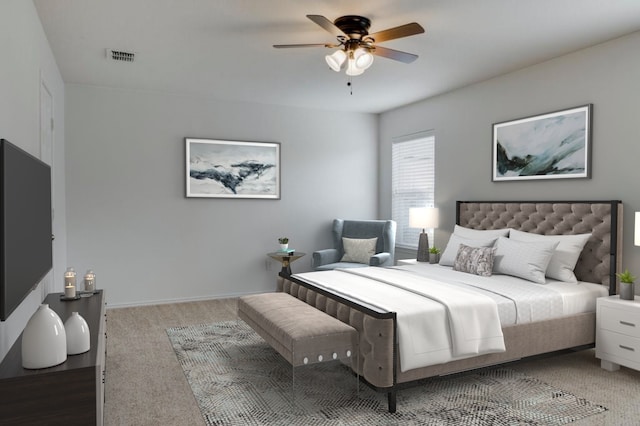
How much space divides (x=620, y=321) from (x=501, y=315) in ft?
3.05

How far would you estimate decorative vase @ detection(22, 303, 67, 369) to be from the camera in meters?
1.82

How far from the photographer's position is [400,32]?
3023 millimetres

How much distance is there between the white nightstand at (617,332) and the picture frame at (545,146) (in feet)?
3.80

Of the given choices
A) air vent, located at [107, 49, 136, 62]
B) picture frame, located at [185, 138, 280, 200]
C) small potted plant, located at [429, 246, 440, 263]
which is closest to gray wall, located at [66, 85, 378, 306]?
picture frame, located at [185, 138, 280, 200]

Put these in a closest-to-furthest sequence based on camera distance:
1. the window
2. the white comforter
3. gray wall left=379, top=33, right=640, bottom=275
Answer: the white comforter < gray wall left=379, top=33, right=640, bottom=275 < the window

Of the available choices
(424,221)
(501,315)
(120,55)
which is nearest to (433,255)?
(424,221)

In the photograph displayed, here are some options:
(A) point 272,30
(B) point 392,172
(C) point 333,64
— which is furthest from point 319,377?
(B) point 392,172

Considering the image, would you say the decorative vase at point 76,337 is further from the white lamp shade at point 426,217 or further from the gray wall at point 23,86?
the white lamp shade at point 426,217

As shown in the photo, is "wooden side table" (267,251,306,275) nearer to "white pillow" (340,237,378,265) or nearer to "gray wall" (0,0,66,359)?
"white pillow" (340,237,378,265)

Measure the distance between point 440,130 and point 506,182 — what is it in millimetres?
1199

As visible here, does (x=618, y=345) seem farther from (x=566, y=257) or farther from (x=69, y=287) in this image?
(x=69, y=287)

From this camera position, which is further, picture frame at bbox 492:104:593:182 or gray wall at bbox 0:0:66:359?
picture frame at bbox 492:104:593:182

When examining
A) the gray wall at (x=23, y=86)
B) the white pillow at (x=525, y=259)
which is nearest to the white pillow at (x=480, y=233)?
the white pillow at (x=525, y=259)

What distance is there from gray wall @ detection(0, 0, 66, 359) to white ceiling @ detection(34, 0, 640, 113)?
0.68 feet
